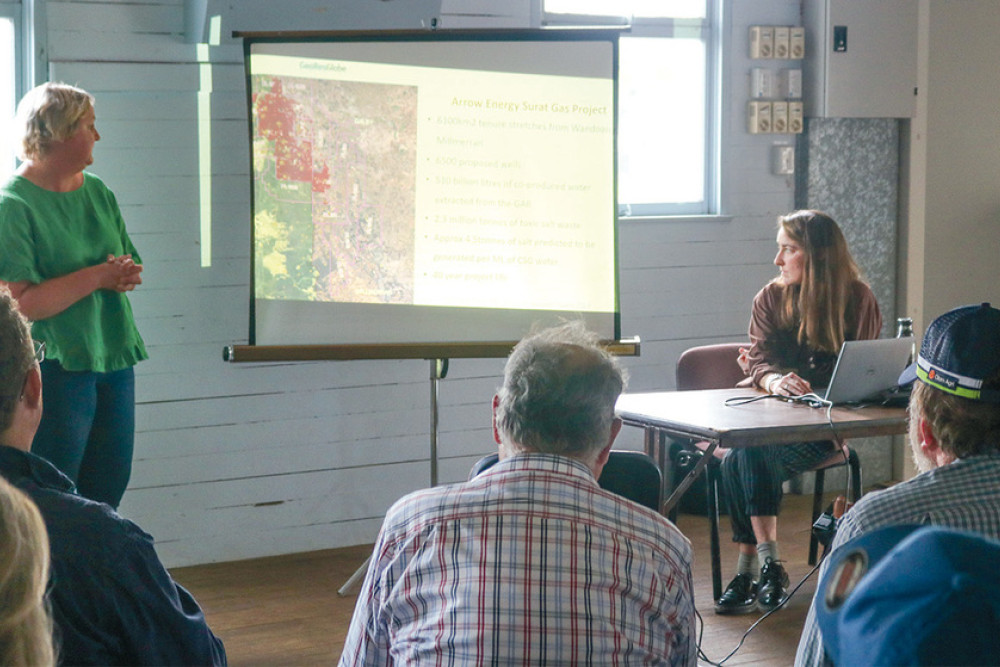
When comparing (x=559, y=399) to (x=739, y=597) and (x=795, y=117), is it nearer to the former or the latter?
(x=739, y=597)

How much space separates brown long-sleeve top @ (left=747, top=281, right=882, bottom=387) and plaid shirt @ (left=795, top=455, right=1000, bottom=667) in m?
2.11

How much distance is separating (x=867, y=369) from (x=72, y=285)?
2267 mm

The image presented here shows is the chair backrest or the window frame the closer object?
the window frame

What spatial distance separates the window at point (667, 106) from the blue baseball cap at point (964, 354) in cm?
298

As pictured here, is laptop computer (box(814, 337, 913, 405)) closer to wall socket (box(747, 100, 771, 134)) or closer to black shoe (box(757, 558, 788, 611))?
black shoe (box(757, 558, 788, 611))

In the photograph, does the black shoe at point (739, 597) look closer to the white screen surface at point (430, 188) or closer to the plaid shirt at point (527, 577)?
the white screen surface at point (430, 188)

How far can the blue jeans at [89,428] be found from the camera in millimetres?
3076

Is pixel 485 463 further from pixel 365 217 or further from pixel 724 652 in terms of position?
pixel 365 217

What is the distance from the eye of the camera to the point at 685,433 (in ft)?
10.1

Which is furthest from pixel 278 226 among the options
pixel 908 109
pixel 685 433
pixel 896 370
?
pixel 908 109

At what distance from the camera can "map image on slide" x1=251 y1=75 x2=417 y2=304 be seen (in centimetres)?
355

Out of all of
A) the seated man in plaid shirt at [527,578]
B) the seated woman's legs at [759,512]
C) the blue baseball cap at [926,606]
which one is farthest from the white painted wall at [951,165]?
the blue baseball cap at [926,606]

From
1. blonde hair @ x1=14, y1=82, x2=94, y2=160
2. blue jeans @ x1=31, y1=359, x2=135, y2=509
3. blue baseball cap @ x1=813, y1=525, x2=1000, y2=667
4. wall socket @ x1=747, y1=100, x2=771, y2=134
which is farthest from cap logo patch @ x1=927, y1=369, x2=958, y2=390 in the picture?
wall socket @ x1=747, y1=100, x2=771, y2=134

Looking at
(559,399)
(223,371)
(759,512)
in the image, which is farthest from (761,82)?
(559,399)
